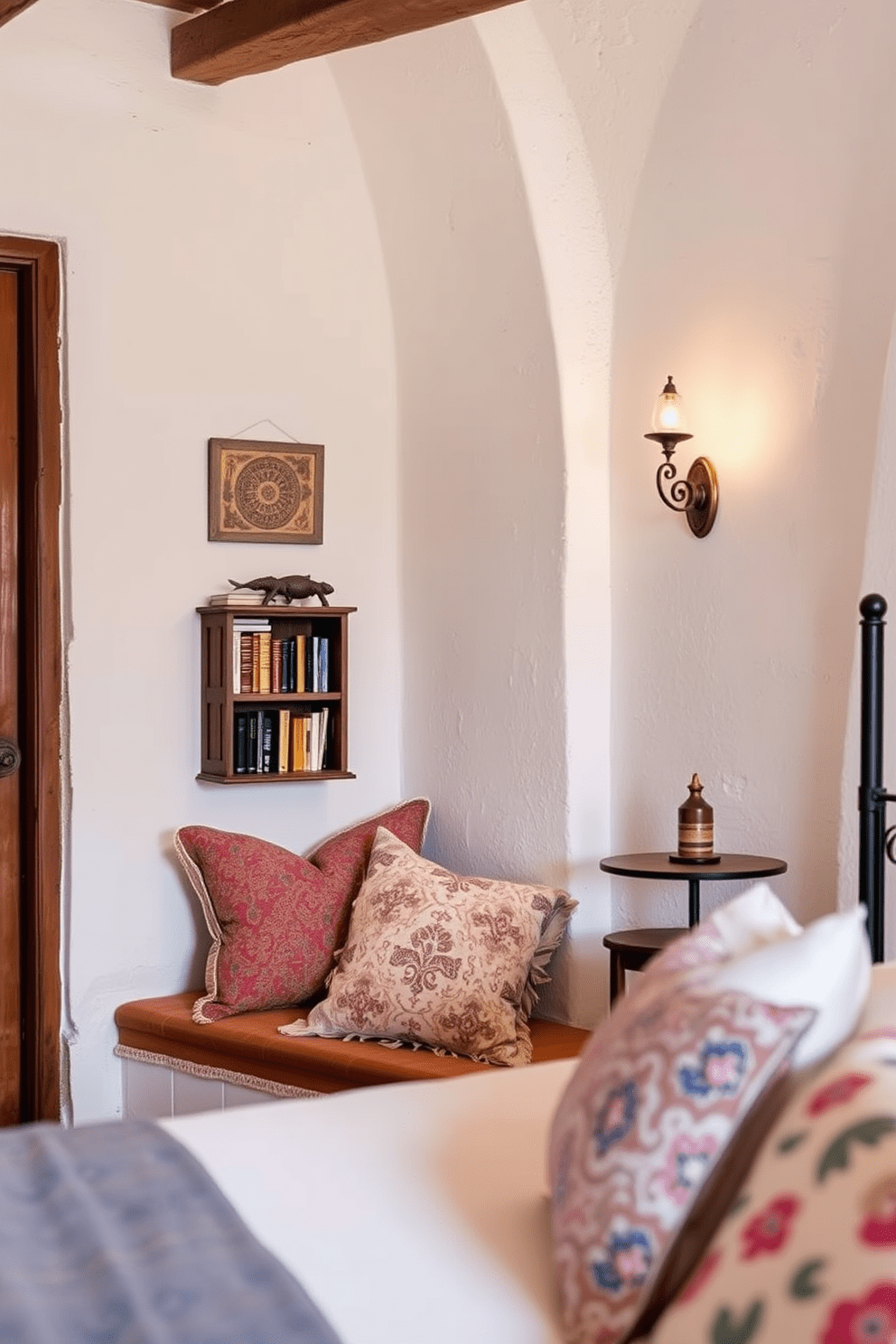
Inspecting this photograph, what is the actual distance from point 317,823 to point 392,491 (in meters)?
0.98

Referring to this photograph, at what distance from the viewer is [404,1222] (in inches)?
65.1

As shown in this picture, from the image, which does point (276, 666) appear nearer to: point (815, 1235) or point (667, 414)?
point (667, 414)

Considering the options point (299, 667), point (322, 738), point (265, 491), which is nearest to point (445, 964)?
point (322, 738)

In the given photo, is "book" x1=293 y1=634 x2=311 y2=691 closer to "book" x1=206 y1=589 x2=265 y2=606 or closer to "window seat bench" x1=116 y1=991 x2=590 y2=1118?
"book" x1=206 y1=589 x2=265 y2=606

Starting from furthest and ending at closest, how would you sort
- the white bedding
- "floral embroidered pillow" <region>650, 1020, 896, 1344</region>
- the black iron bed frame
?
the black iron bed frame → the white bedding → "floral embroidered pillow" <region>650, 1020, 896, 1344</region>

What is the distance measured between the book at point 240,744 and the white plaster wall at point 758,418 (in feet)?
3.18

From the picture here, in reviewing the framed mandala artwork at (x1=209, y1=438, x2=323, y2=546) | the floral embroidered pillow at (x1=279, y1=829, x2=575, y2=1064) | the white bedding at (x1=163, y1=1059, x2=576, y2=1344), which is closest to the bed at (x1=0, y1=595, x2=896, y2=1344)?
the white bedding at (x1=163, y1=1059, x2=576, y2=1344)

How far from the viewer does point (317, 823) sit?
4188 millimetres

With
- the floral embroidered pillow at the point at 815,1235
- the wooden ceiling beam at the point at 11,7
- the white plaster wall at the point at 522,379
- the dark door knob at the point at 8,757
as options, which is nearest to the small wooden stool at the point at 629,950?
the white plaster wall at the point at 522,379

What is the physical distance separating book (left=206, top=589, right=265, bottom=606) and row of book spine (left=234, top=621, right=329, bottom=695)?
0.07 m

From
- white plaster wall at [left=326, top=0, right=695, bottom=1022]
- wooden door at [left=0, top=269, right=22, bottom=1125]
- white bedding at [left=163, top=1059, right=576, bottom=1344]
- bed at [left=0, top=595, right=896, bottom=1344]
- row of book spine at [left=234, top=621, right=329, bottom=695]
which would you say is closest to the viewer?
bed at [left=0, top=595, right=896, bottom=1344]

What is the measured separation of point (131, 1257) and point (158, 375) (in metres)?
2.81

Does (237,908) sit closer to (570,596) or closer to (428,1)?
(570,596)

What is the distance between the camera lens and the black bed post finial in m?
2.92
